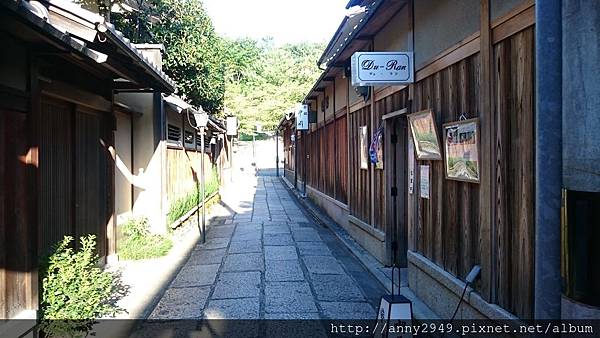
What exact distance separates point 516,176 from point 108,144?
6676 mm

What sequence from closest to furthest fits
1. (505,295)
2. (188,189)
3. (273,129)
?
(505,295), (188,189), (273,129)

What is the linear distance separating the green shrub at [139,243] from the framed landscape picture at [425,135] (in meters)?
5.44

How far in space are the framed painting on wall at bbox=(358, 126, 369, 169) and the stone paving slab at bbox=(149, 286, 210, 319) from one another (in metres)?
3.93

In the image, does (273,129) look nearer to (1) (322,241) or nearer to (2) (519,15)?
(1) (322,241)

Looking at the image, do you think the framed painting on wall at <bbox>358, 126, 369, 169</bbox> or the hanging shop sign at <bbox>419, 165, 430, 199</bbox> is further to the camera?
the framed painting on wall at <bbox>358, 126, 369, 169</bbox>

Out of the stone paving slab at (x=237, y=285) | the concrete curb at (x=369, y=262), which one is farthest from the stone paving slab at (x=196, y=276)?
the concrete curb at (x=369, y=262)

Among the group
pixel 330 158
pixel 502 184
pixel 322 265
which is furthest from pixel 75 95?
pixel 330 158

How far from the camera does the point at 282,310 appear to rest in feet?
19.5

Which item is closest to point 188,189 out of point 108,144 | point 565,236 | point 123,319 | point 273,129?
point 108,144

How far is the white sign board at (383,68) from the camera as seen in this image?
6391 mm

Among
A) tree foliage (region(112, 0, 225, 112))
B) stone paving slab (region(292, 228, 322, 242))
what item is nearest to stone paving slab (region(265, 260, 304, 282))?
stone paving slab (region(292, 228, 322, 242))

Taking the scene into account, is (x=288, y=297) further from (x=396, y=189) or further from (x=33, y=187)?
(x=33, y=187)

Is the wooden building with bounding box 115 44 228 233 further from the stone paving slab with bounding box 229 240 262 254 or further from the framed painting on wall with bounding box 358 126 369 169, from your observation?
the framed painting on wall with bounding box 358 126 369 169

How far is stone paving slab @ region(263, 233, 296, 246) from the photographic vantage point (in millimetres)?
10449
